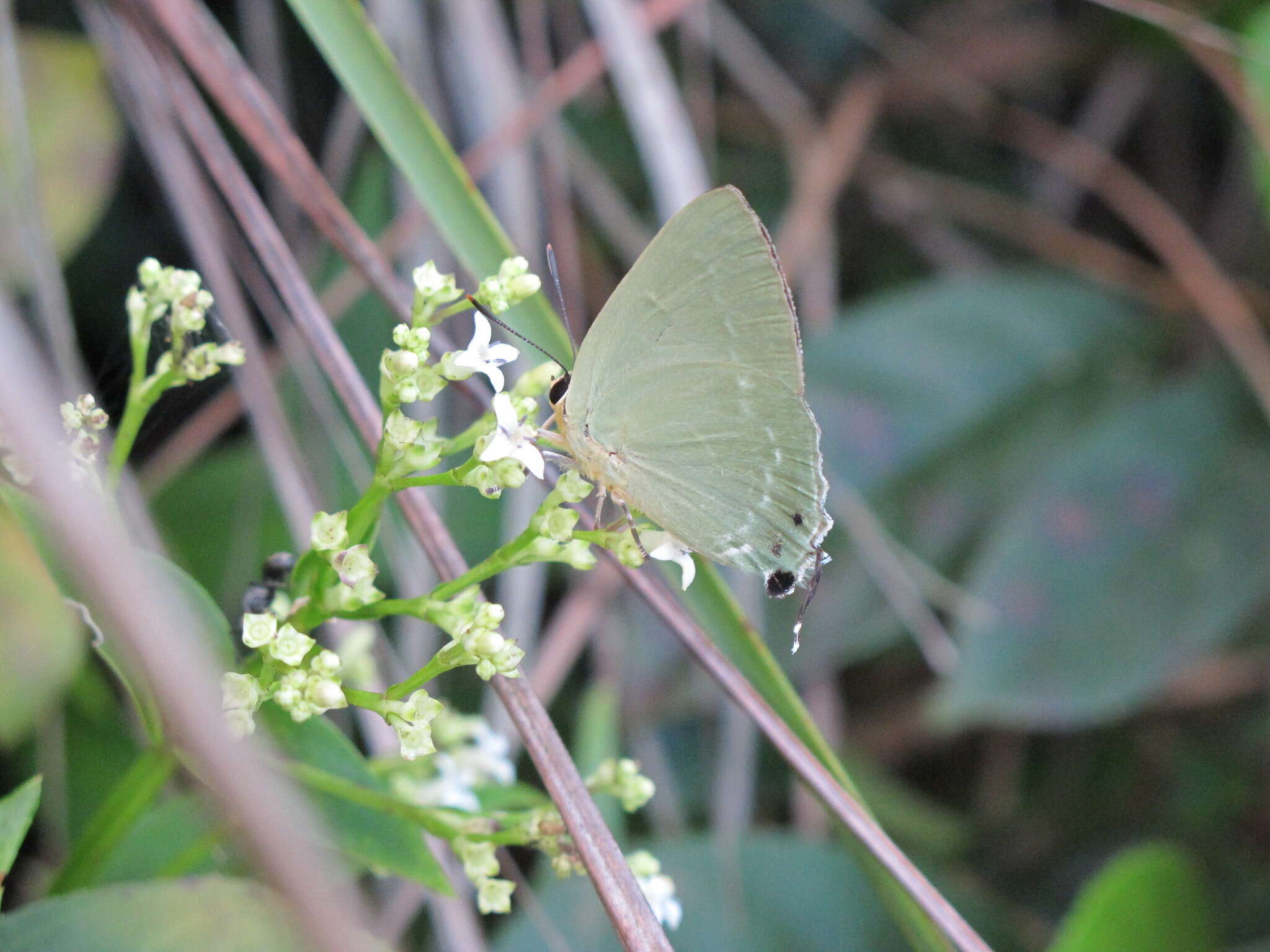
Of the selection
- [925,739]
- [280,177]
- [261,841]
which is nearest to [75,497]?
[261,841]

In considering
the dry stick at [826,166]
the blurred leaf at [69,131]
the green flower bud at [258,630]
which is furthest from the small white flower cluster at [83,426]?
the dry stick at [826,166]

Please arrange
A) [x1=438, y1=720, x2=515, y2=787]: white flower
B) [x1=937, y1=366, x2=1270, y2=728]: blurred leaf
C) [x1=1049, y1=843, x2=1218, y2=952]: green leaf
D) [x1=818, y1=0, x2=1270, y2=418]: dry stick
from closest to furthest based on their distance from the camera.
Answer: [x1=438, y1=720, x2=515, y2=787]: white flower, [x1=1049, y1=843, x2=1218, y2=952]: green leaf, [x1=937, y1=366, x2=1270, y2=728]: blurred leaf, [x1=818, y1=0, x2=1270, y2=418]: dry stick

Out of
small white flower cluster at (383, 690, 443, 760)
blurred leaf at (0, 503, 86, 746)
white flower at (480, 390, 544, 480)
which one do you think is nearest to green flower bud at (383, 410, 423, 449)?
white flower at (480, 390, 544, 480)

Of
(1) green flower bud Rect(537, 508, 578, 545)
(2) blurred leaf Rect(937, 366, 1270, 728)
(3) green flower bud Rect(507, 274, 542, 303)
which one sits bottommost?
(2) blurred leaf Rect(937, 366, 1270, 728)

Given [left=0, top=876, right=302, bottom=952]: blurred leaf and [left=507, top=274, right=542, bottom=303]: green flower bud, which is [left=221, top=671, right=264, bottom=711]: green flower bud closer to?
[left=0, top=876, right=302, bottom=952]: blurred leaf

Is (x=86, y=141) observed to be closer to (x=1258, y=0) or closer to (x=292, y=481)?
(x=292, y=481)

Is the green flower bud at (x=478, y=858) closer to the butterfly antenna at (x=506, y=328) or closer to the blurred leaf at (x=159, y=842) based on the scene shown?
the blurred leaf at (x=159, y=842)

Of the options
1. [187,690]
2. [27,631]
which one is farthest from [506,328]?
[187,690]
